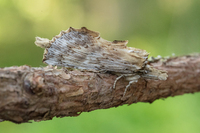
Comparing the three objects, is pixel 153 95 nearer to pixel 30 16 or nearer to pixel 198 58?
pixel 198 58

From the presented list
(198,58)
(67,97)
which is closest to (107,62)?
(67,97)

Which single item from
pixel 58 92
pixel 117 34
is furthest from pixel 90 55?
pixel 117 34

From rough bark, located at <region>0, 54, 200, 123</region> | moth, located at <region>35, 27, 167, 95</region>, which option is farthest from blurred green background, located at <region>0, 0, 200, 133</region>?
moth, located at <region>35, 27, 167, 95</region>

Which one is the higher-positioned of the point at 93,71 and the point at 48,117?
the point at 93,71

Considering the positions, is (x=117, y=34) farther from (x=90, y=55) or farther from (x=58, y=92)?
(x=58, y=92)

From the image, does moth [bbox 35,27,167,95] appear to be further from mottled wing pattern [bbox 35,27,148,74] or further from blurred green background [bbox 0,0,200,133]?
blurred green background [bbox 0,0,200,133]

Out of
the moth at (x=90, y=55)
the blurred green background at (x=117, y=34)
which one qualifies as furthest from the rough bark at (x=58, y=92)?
the blurred green background at (x=117, y=34)

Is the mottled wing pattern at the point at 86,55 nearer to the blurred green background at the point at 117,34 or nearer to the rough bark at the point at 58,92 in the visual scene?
the rough bark at the point at 58,92
